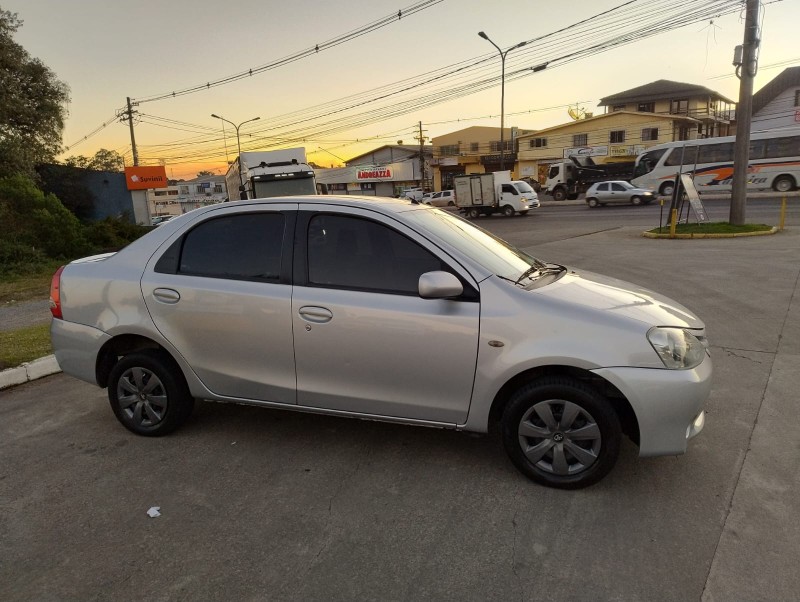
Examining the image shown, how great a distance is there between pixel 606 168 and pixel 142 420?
138 ft

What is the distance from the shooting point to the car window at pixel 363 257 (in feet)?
10.8

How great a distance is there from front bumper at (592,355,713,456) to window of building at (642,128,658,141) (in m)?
51.3

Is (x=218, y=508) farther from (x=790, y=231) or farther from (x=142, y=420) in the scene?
(x=790, y=231)

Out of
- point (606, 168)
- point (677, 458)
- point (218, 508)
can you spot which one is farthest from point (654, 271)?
point (606, 168)

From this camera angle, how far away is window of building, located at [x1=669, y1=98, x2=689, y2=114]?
5395 cm

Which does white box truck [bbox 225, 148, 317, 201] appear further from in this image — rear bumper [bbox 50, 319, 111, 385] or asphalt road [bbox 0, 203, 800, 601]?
asphalt road [bbox 0, 203, 800, 601]

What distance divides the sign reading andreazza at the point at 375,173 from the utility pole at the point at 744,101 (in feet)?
182

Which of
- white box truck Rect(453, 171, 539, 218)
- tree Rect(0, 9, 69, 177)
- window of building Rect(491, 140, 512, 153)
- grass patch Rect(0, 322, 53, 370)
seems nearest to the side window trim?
grass patch Rect(0, 322, 53, 370)

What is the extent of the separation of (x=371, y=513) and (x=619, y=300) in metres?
1.90

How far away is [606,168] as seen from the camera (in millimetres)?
40812

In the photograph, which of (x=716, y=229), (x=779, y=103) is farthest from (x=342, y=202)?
(x=779, y=103)

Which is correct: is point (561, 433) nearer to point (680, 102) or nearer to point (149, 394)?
point (149, 394)

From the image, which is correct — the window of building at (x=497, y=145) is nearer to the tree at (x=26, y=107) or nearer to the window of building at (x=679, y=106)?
the window of building at (x=679, y=106)

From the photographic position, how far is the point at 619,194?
3133 centimetres
